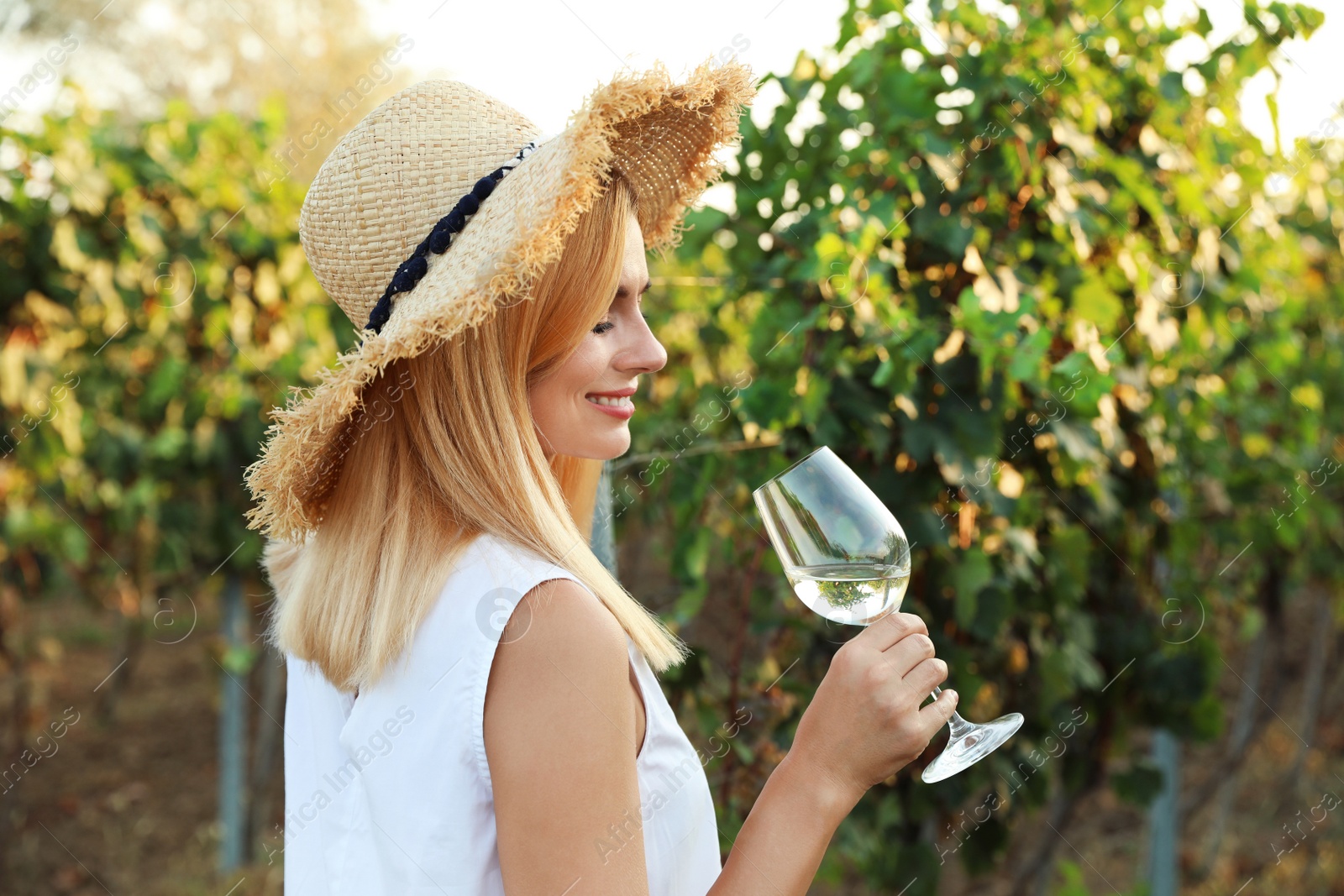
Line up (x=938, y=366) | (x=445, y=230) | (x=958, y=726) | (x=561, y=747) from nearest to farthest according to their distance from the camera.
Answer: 1. (x=561, y=747)
2. (x=445, y=230)
3. (x=958, y=726)
4. (x=938, y=366)

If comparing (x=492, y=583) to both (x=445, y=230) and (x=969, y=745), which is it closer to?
(x=445, y=230)

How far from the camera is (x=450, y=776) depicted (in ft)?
3.70

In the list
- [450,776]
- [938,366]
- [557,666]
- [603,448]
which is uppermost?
[938,366]

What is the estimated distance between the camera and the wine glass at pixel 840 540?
4.35 ft

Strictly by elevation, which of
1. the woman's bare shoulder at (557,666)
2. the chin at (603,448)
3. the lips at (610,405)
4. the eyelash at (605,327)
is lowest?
the woman's bare shoulder at (557,666)

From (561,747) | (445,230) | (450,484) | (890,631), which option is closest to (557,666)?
(561,747)

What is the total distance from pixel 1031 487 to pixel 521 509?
147 cm

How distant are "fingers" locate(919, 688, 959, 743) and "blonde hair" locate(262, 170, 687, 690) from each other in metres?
0.29

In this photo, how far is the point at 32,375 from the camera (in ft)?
12.2

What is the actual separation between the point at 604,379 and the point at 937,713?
56 cm

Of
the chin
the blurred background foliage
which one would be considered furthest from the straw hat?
the blurred background foliage

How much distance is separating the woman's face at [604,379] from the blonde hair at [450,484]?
0.02 m

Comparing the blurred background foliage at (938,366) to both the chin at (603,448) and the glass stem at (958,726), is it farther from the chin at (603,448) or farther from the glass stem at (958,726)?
the chin at (603,448)

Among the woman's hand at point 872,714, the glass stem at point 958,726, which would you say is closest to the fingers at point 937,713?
the woman's hand at point 872,714
